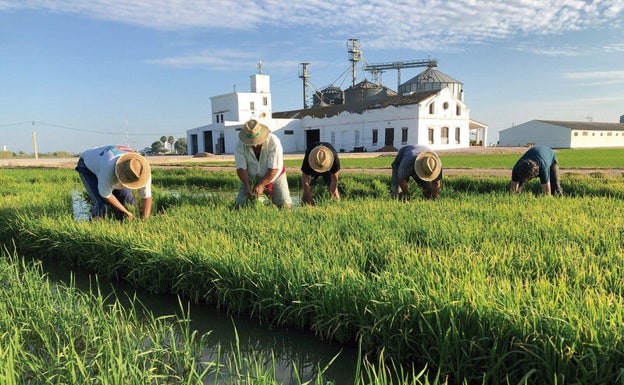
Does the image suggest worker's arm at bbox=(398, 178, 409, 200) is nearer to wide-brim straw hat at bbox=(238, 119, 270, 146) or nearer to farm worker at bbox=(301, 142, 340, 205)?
farm worker at bbox=(301, 142, 340, 205)

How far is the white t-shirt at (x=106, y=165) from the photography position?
433 centimetres

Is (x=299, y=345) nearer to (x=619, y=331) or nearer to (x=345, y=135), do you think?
(x=619, y=331)

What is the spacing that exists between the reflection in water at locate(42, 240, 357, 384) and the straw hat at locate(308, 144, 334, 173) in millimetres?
2752

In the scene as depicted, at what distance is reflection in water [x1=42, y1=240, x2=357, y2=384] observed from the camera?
2.35 metres

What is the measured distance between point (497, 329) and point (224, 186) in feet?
29.3

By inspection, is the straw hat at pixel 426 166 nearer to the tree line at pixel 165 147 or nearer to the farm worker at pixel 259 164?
the farm worker at pixel 259 164

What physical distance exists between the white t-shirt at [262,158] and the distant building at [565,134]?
1372 inches

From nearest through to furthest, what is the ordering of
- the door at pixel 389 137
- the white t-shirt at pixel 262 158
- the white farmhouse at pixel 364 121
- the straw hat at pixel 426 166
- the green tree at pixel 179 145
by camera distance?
the white t-shirt at pixel 262 158
the straw hat at pixel 426 166
the white farmhouse at pixel 364 121
the door at pixel 389 137
the green tree at pixel 179 145

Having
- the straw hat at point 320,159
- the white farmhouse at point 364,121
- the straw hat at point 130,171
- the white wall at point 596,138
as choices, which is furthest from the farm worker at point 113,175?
the white wall at point 596,138

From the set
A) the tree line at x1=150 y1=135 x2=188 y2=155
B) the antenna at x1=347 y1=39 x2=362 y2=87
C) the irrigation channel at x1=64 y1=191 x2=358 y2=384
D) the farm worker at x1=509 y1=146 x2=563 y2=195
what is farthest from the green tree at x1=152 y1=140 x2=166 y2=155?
the irrigation channel at x1=64 y1=191 x2=358 y2=384

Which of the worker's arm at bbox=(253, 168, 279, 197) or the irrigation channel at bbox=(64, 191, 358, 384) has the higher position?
the worker's arm at bbox=(253, 168, 279, 197)

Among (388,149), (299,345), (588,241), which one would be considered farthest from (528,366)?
(388,149)

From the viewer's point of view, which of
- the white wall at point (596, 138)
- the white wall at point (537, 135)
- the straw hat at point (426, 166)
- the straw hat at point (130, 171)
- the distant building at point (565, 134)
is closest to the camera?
the straw hat at point (130, 171)

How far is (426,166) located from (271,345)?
3.40 m
